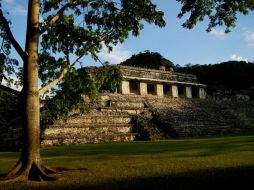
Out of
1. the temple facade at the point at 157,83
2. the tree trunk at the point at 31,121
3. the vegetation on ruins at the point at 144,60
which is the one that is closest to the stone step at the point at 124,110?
the temple facade at the point at 157,83

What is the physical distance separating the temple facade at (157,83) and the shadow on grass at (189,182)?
73.8 feet

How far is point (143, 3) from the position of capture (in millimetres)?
9938

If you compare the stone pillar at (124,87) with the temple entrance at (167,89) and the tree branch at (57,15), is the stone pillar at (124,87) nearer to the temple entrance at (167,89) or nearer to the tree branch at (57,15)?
the temple entrance at (167,89)

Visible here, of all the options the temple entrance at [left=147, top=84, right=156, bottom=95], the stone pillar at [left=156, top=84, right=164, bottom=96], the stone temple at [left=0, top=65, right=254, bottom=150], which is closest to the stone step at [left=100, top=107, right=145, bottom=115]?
the stone temple at [left=0, top=65, right=254, bottom=150]

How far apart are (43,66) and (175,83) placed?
2592 cm

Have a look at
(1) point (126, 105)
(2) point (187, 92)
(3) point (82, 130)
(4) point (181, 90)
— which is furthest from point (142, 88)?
(3) point (82, 130)

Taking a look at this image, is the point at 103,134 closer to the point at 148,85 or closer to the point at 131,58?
the point at 148,85

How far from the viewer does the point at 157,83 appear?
3350 centimetres

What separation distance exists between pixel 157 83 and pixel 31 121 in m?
26.1

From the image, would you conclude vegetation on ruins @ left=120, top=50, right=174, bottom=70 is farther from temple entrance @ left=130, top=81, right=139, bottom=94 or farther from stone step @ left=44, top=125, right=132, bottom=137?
stone step @ left=44, top=125, right=132, bottom=137

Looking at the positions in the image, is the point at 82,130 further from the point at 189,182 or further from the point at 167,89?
the point at 167,89

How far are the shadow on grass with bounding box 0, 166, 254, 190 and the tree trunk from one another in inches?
41.2

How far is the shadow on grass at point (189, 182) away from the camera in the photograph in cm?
566

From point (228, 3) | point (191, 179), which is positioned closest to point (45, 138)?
point (228, 3)
